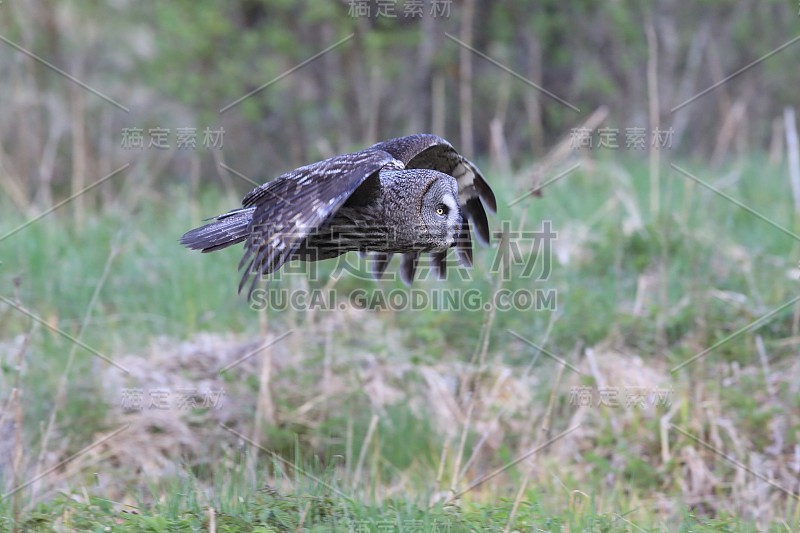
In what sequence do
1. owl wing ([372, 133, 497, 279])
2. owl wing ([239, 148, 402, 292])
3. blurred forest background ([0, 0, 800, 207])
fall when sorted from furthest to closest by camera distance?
blurred forest background ([0, 0, 800, 207]) → owl wing ([372, 133, 497, 279]) → owl wing ([239, 148, 402, 292])

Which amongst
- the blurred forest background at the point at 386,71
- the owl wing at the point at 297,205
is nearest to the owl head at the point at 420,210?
the owl wing at the point at 297,205

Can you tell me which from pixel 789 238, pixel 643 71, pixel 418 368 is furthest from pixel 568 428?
pixel 643 71

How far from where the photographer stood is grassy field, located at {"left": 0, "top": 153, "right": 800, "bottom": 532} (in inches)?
204

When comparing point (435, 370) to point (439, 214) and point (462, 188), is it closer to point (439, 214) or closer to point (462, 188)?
point (462, 188)

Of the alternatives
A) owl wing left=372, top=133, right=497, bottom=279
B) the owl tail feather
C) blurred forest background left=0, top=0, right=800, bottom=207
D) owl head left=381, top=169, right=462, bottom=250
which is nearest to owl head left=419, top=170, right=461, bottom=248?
owl head left=381, top=169, right=462, bottom=250

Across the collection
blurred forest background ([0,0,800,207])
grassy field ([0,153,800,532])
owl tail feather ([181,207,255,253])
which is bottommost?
grassy field ([0,153,800,532])

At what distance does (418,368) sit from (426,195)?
2.18 m

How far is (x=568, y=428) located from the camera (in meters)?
6.18

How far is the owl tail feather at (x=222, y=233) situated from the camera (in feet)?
15.1

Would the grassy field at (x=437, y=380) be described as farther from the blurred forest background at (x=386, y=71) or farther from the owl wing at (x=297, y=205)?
the blurred forest background at (x=386, y=71)

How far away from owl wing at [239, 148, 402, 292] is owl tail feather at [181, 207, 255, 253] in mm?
169

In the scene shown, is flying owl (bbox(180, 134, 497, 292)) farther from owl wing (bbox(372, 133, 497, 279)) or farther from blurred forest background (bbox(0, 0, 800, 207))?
blurred forest background (bbox(0, 0, 800, 207))

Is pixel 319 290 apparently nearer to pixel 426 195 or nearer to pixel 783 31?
pixel 426 195

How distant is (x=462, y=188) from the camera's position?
5531 millimetres
